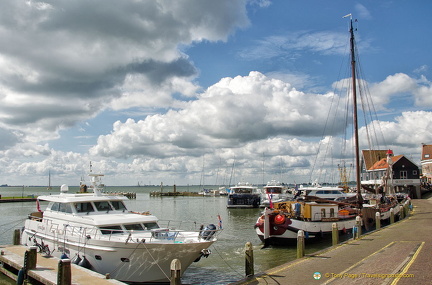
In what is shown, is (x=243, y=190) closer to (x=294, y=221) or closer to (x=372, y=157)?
(x=372, y=157)

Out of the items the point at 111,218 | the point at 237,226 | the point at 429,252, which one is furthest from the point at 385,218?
the point at 111,218

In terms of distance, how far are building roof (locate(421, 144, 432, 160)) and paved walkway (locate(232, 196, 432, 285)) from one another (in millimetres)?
76365

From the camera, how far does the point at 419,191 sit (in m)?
Result: 68.8

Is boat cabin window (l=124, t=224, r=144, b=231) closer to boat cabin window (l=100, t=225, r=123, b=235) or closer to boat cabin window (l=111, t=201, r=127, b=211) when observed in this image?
boat cabin window (l=100, t=225, r=123, b=235)

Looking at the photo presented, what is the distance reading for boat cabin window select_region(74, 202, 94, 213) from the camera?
18.5 metres

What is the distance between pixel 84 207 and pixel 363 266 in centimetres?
1338

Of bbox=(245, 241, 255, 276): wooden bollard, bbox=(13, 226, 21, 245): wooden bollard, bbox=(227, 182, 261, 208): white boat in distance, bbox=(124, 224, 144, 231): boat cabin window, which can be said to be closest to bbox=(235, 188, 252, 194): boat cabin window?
bbox=(227, 182, 261, 208): white boat in distance

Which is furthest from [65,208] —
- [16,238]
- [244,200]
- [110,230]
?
[244,200]

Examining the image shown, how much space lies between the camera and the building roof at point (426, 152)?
279 ft

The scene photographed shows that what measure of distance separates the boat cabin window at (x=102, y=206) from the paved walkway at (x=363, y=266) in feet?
31.7

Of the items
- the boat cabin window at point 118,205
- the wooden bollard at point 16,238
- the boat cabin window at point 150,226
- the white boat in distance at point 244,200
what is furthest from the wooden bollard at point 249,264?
the white boat in distance at point 244,200

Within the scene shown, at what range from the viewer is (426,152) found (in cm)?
8588

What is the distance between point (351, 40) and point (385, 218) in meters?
17.5

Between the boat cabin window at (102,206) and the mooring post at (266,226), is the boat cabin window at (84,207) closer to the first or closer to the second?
the boat cabin window at (102,206)
